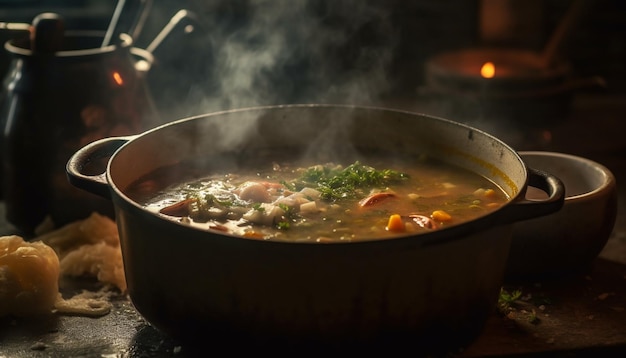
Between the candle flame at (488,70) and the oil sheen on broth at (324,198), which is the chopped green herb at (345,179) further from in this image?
the candle flame at (488,70)

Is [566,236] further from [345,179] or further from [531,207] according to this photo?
[345,179]

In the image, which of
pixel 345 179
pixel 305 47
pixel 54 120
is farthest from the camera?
pixel 305 47

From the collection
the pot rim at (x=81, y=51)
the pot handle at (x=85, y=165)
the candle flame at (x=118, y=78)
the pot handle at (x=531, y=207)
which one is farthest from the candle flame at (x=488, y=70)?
the pot handle at (x=85, y=165)

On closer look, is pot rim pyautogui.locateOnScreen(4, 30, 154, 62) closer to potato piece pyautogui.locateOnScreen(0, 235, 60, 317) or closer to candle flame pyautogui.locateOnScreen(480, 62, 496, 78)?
potato piece pyautogui.locateOnScreen(0, 235, 60, 317)

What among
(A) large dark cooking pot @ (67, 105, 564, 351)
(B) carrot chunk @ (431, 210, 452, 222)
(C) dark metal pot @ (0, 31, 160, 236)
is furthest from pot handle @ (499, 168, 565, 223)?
(C) dark metal pot @ (0, 31, 160, 236)

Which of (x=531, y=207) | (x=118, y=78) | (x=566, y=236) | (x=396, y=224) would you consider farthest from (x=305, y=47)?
(x=531, y=207)

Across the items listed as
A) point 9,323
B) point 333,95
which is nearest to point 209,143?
point 9,323
